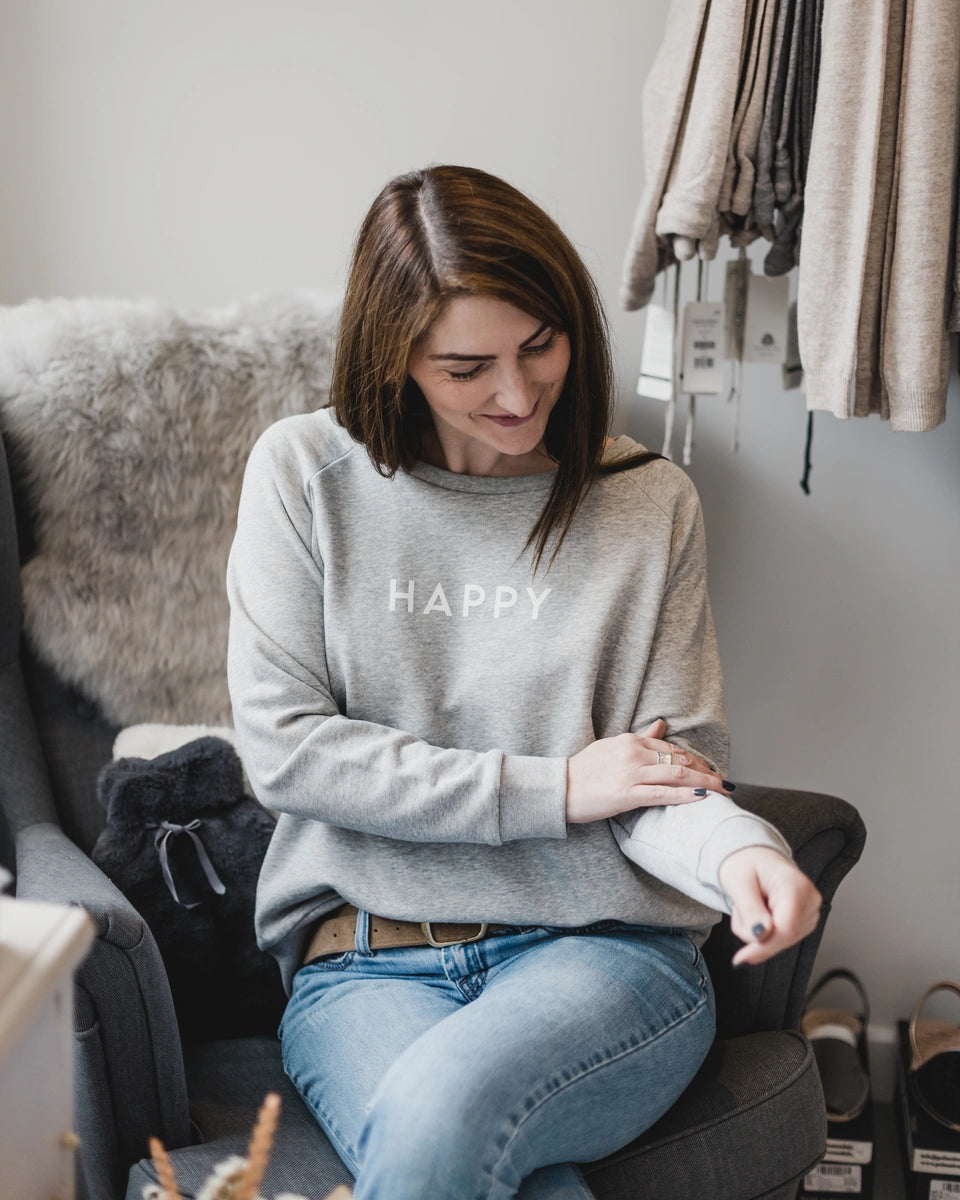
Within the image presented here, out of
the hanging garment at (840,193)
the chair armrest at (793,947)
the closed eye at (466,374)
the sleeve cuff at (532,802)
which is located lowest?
the chair armrest at (793,947)

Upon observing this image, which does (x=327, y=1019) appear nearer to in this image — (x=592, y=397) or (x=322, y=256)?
(x=592, y=397)

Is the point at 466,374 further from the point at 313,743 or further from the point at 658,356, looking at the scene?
the point at 658,356

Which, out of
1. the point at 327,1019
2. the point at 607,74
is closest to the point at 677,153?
the point at 607,74

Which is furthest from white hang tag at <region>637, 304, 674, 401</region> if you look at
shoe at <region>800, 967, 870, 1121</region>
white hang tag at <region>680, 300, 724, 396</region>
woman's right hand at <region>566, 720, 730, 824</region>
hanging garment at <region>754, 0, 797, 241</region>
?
shoe at <region>800, 967, 870, 1121</region>

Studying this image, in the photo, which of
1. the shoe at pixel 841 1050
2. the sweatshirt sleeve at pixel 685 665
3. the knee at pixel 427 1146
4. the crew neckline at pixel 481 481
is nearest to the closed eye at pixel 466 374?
the crew neckline at pixel 481 481

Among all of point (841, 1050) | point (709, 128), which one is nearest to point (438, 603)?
point (709, 128)

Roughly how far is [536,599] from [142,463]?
60 centimetres

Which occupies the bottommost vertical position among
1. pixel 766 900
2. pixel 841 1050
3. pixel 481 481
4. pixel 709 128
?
pixel 841 1050

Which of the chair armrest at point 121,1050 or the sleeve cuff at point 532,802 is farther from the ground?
the sleeve cuff at point 532,802

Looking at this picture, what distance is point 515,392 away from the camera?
1044mm

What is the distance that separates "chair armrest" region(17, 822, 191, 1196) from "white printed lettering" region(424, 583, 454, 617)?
0.40 meters

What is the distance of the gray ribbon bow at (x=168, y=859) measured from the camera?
1.26 metres

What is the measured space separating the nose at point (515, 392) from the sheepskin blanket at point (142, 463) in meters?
0.48

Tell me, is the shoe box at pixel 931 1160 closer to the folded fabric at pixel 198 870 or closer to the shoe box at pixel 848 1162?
the shoe box at pixel 848 1162
